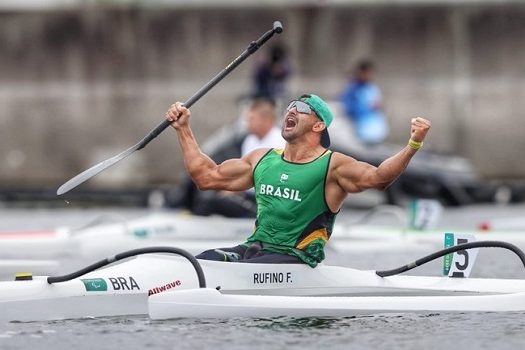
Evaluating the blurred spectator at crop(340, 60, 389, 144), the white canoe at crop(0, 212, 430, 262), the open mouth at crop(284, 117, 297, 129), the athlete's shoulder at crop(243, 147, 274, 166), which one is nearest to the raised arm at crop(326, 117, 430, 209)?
the open mouth at crop(284, 117, 297, 129)

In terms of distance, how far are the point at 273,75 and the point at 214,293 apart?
46.2ft

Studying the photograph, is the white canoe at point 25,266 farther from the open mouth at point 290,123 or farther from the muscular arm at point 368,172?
the muscular arm at point 368,172

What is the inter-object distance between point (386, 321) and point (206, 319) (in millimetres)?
1213

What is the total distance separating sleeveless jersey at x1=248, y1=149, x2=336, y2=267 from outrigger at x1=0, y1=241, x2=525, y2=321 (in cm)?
17

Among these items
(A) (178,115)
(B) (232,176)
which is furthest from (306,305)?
(A) (178,115)

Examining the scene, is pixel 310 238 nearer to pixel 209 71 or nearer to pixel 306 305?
pixel 306 305

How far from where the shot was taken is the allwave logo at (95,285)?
1127 cm

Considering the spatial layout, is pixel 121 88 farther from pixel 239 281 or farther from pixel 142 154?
pixel 239 281

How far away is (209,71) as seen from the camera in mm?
27281

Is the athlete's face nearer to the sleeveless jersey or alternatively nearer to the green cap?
the green cap

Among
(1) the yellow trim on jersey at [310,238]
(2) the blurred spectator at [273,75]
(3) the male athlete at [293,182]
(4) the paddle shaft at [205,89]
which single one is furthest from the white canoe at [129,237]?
(2) the blurred spectator at [273,75]

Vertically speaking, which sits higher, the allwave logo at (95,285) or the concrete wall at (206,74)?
the concrete wall at (206,74)

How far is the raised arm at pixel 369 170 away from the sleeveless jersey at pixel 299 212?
8 centimetres

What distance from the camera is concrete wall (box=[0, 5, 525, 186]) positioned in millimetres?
26906
